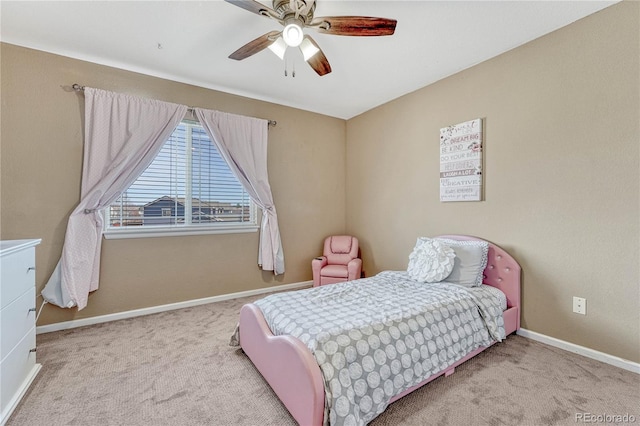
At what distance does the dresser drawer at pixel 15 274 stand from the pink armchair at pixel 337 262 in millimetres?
2645

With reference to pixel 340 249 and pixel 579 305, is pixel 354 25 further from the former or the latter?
pixel 340 249

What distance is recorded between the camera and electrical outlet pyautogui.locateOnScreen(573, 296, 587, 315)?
2.18 m

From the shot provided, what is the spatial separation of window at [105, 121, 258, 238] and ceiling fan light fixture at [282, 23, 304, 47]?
6.50 feet

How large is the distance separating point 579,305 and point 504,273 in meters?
0.54

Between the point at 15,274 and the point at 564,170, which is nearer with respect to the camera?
the point at 15,274

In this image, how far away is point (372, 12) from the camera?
6.88 ft

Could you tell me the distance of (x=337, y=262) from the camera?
12.8 ft

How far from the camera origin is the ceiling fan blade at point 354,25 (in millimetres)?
1763

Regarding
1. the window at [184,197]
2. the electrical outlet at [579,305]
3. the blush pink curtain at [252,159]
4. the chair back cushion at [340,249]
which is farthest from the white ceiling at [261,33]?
the electrical outlet at [579,305]

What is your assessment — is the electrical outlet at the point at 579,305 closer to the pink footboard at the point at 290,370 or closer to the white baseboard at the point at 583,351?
the white baseboard at the point at 583,351

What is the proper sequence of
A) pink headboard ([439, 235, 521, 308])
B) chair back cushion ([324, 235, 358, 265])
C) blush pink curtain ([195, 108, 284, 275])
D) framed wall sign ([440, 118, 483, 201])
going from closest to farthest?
pink headboard ([439, 235, 521, 308]) < framed wall sign ([440, 118, 483, 201]) < blush pink curtain ([195, 108, 284, 275]) < chair back cushion ([324, 235, 358, 265])

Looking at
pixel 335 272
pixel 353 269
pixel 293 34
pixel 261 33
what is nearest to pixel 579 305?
pixel 353 269

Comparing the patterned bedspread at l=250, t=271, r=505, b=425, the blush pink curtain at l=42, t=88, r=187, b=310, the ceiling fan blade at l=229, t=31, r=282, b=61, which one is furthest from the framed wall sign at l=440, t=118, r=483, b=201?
the blush pink curtain at l=42, t=88, r=187, b=310

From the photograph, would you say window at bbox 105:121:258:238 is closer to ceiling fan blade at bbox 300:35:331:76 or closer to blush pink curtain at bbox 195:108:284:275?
blush pink curtain at bbox 195:108:284:275
